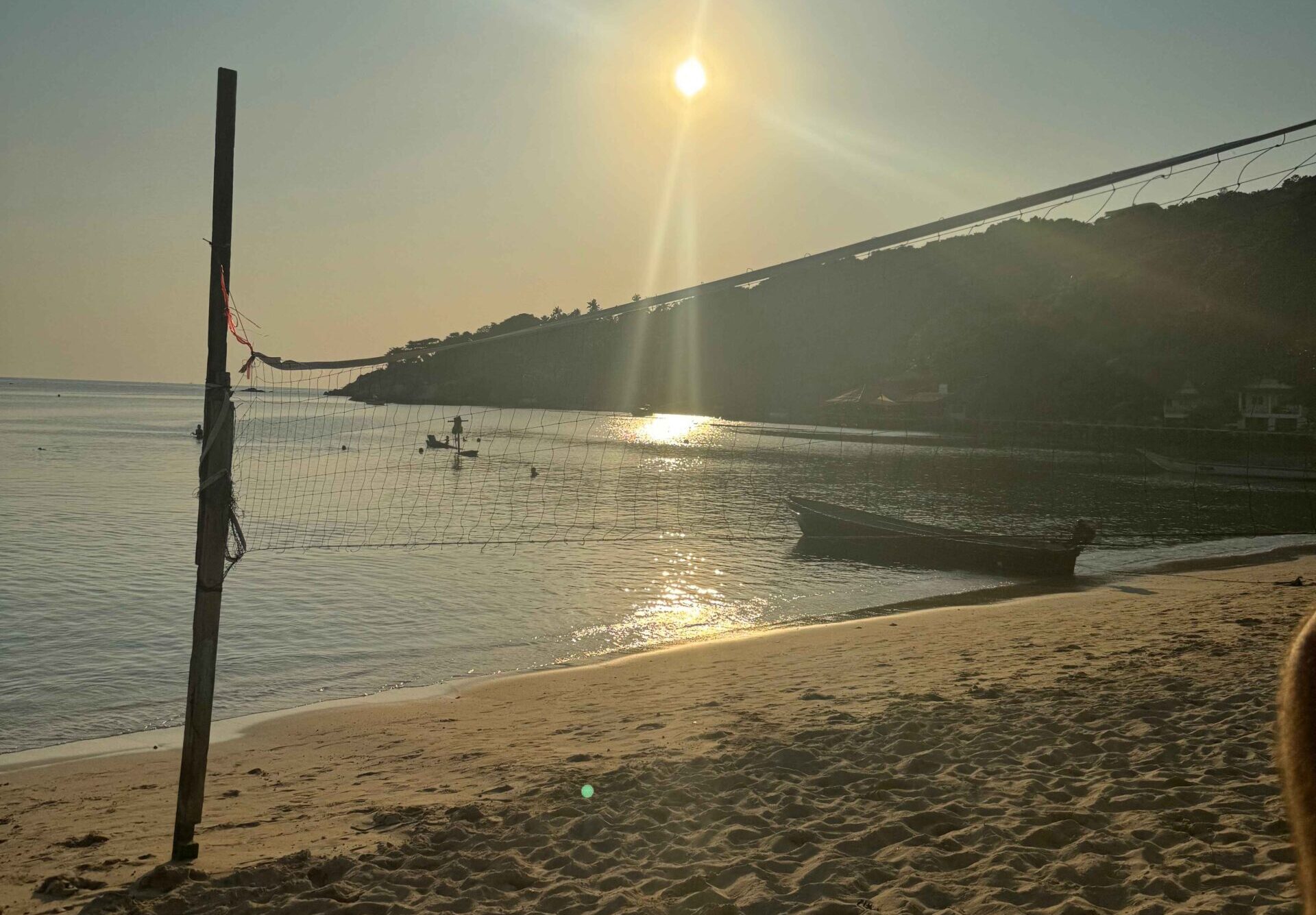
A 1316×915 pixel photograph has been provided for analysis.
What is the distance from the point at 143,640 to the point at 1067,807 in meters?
12.3

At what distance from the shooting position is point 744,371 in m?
154

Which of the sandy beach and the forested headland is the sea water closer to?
the sandy beach

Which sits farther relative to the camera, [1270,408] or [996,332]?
[996,332]

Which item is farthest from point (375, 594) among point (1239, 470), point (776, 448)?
point (776, 448)

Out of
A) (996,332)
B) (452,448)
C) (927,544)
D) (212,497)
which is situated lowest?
(452,448)

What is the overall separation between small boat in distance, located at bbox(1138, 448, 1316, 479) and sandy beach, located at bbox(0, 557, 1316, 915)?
4381cm

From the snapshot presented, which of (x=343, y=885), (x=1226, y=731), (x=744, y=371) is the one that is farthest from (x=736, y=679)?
(x=744, y=371)

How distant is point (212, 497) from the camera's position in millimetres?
5527

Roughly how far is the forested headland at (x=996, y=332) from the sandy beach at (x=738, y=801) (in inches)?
151

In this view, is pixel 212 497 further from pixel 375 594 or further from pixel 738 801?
pixel 375 594

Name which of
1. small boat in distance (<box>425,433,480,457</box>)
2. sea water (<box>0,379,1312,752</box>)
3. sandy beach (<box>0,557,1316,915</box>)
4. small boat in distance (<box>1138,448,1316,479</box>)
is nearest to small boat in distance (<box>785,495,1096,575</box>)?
sea water (<box>0,379,1312,752</box>)

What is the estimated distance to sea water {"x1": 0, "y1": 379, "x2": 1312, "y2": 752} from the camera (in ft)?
36.3

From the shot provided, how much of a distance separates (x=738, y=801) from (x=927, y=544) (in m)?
15.9

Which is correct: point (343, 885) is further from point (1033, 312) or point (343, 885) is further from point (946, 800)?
point (1033, 312)
